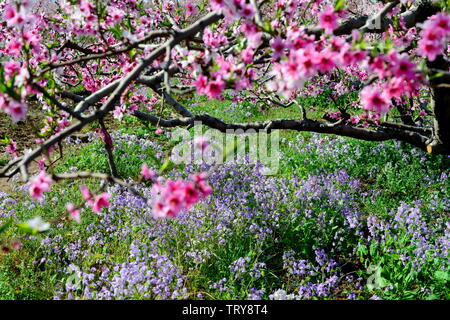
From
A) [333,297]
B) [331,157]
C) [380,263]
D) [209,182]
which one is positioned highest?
[331,157]

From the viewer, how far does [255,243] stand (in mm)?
3994

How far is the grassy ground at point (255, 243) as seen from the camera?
3354 millimetres

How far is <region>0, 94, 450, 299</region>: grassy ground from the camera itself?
3.35m

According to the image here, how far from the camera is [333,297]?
133 inches

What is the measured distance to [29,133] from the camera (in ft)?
27.4

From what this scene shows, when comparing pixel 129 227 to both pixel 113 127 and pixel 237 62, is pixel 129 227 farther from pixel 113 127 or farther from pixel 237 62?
pixel 113 127

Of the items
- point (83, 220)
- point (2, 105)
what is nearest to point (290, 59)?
point (2, 105)

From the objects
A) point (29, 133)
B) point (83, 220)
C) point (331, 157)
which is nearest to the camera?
A: point (83, 220)

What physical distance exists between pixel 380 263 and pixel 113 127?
6837 millimetres

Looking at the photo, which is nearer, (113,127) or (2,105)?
(2,105)

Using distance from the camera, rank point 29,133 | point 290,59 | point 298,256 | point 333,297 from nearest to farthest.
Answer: point 290,59, point 333,297, point 298,256, point 29,133

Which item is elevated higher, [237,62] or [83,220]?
[237,62]

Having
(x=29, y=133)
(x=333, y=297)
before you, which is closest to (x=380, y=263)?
(x=333, y=297)

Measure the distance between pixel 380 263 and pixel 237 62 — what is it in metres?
2.51
